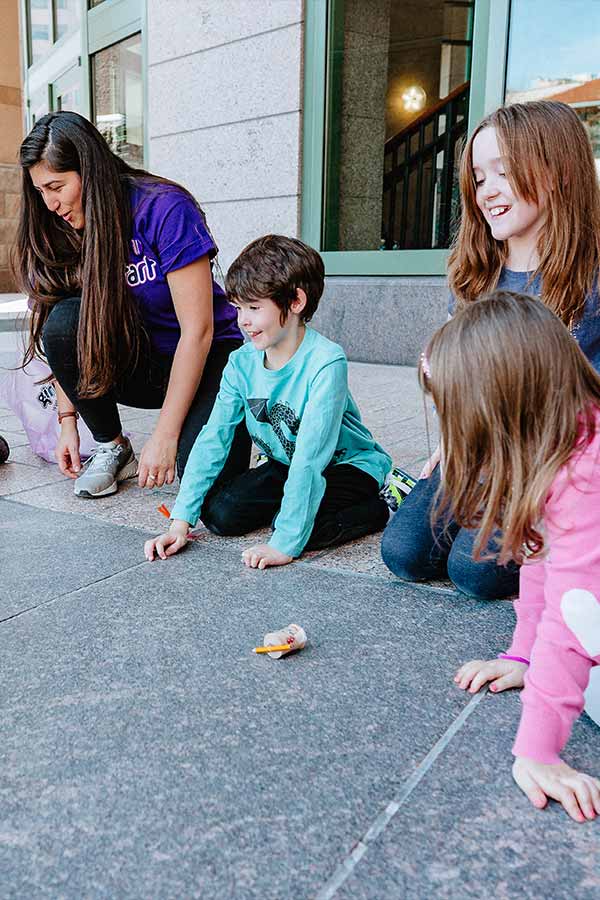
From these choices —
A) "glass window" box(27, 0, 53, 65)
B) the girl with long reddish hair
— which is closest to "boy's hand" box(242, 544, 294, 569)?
the girl with long reddish hair

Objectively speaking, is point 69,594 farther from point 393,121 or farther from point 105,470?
point 393,121

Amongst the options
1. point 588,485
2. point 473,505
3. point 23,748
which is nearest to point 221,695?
point 23,748

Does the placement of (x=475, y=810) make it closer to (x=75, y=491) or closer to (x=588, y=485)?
(x=588, y=485)

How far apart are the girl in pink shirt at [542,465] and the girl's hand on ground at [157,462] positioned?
1.44 metres

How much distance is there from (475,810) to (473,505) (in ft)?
1.44

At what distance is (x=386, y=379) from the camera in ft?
16.7

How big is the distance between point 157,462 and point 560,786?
5.34 feet

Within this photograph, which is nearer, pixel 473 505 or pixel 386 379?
pixel 473 505

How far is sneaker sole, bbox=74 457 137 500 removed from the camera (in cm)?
284

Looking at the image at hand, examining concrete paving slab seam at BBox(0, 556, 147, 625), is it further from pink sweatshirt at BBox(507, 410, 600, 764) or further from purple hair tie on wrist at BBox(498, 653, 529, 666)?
pink sweatshirt at BBox(507, 410, 600, 764)

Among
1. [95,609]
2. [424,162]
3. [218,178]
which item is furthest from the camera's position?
[218,178]

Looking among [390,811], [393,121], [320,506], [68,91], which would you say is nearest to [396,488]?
[320,506]

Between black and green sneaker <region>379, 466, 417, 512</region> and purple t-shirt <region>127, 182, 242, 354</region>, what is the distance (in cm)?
95

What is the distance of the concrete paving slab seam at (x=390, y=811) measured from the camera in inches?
40.4
